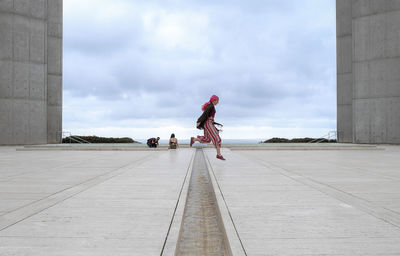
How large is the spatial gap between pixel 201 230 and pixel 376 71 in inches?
984

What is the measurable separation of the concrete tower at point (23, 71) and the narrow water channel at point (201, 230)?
72.0 ft

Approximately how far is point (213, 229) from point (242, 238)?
2.20 feet

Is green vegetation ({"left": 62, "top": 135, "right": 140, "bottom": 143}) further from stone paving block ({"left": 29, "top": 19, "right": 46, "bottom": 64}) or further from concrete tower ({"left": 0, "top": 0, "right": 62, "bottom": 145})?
stone paving block ({"left": 29, "top": 19, "right": 46, "bottom": 64})

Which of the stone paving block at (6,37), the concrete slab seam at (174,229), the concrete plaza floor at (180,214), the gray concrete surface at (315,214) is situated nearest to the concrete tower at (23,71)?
the stone paving block at (6,37)

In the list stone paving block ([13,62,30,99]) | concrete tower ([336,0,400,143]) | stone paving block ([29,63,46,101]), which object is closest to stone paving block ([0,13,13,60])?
stone paving block ([13,62,30,99])

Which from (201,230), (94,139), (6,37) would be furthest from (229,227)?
(94,139)

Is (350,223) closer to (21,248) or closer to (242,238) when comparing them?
(242,238)

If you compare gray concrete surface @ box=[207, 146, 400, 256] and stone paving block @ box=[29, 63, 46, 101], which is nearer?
gray concrete surface @ box=[207, 146, 400, 256]

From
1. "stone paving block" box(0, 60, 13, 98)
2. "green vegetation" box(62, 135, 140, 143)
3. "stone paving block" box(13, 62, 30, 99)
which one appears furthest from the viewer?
"green vegetation" box(62, 135, 140, 143)

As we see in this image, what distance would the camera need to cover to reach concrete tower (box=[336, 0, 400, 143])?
24109 millimetres

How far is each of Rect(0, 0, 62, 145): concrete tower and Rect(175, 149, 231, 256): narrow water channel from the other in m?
22.0

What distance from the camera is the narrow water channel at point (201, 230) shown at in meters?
3.10

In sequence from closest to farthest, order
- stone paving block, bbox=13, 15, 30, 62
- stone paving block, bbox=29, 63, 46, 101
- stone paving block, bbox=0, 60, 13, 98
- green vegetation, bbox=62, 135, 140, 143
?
1. stone paving block, bbox=0, 60, 13, 98
2. stone paving block, bbox=13, 15, 30, 62
3. stone paving block, bbox=29, 63, 46, 101
4. green vegetation, bbox=62, 135, 140, 143

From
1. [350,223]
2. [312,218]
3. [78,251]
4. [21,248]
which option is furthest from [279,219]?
[21,248]
